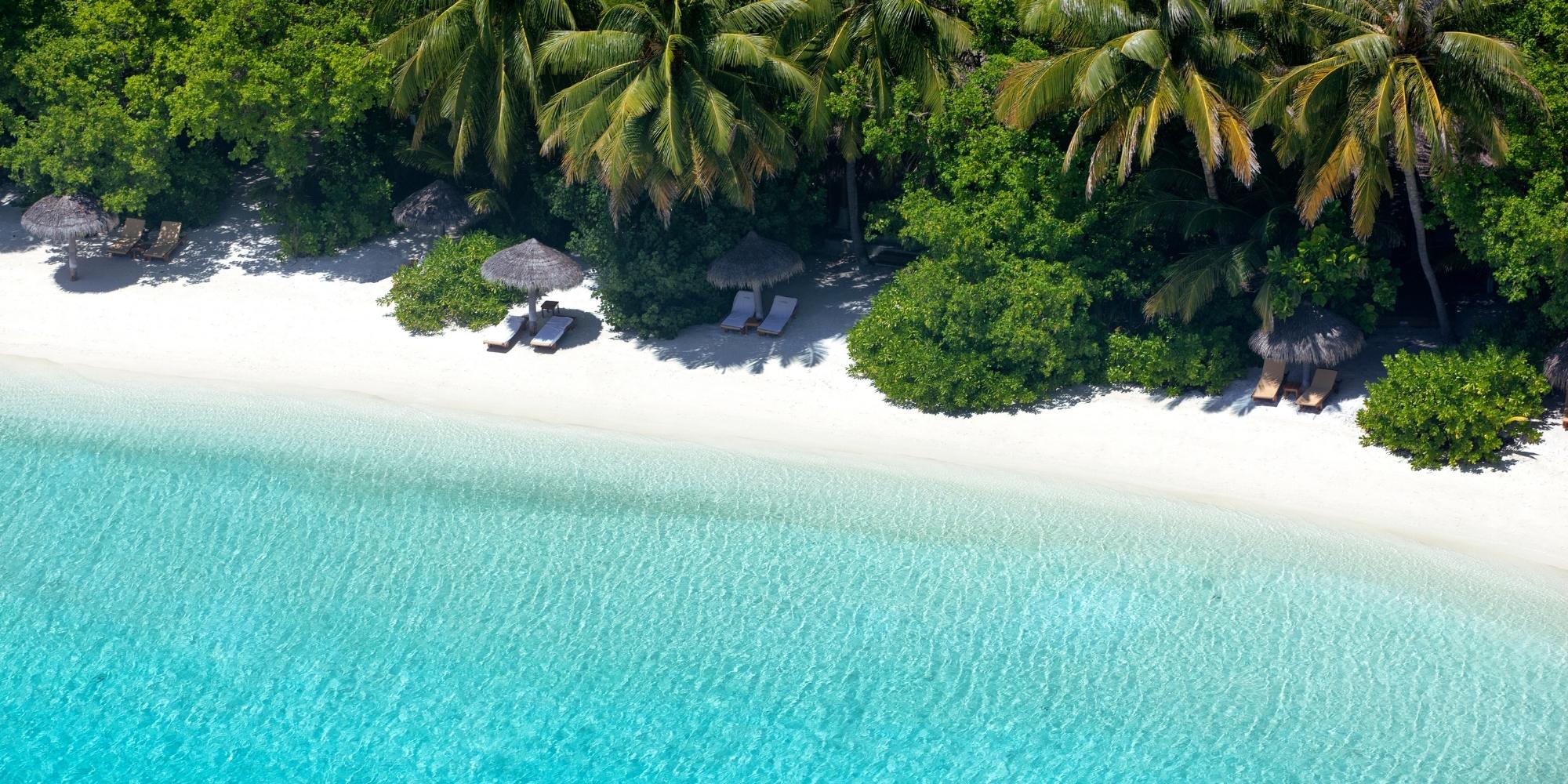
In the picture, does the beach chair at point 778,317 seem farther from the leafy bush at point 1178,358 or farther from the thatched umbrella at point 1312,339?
the thatched umbrella at point 1312,339

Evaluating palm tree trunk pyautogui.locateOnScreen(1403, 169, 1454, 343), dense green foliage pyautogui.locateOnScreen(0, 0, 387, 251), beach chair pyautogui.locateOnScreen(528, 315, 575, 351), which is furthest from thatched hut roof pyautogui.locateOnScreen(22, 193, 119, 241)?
palm tree trunk pyautogui.locateOnScreen(1403, 169, 1454, 343)

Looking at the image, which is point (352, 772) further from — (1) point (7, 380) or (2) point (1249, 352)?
(2) point (1249, 352)

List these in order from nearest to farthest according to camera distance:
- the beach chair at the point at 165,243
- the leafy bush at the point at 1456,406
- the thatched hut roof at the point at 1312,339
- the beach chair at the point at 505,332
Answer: the leafy bush at the point at 1456,406 → the thatched hut roof at the point at 1312,339 → the beach chair at the point at 505,332 → the beach chair at the point at 165,243

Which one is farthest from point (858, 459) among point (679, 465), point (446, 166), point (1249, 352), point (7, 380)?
point (7, 380)

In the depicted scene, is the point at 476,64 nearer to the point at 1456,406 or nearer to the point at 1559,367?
the point at 1456,406

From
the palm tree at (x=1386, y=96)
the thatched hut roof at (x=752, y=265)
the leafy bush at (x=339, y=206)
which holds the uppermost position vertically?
the palm tree at (x=1386, y=96)

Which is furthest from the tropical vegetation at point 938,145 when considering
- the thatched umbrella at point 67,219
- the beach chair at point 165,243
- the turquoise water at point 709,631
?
the turquoise water at point 709,631
